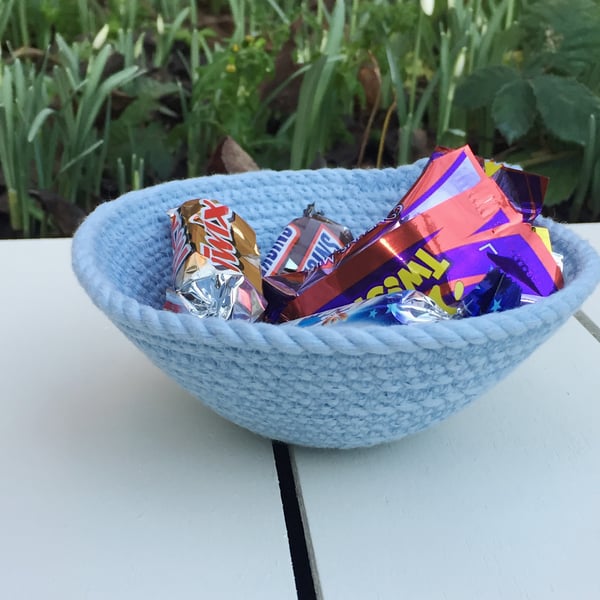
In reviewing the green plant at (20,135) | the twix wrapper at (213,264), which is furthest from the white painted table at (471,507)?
the green plant at (20,135)

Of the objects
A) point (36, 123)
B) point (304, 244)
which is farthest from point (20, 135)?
point (304, 244)

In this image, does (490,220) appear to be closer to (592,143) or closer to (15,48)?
(592,143)

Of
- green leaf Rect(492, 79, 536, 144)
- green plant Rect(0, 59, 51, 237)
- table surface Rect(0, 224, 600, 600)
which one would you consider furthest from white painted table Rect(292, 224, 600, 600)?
green plant Rect(0, 59, 51, 237)

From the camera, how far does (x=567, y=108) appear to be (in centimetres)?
106

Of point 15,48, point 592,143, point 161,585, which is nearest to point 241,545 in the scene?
point 161,585

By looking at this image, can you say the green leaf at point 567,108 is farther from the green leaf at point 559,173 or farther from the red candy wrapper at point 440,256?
the red candy wrapper at point 440,256

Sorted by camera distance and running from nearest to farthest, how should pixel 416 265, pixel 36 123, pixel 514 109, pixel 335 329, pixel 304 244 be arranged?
1. pixel 335 329
2. pixel 416 265
3. pixel 304 244
4. pixel 36 123
5. pixel 514 109

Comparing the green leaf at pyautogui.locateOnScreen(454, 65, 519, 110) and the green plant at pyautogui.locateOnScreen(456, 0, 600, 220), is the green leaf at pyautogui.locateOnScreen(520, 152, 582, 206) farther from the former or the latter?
the green leaf at pyautogui.locateOnScreen(454, 65, 519, 110)

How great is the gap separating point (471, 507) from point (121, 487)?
0.20 m

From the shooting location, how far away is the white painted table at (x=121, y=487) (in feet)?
1.32

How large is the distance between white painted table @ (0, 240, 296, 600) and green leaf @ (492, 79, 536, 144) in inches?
25.0

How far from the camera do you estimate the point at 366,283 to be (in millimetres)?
492

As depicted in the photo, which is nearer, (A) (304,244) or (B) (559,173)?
(A) (304,244)

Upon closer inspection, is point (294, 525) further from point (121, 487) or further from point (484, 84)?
point (484, 84)
